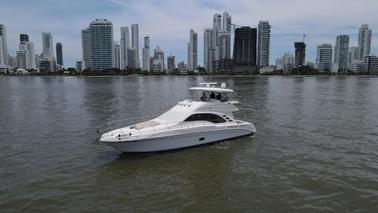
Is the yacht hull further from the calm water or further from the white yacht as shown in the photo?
the calm water

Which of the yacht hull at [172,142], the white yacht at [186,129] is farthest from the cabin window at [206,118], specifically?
the yacht hull at [172,142]

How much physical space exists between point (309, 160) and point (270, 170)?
3072 millimetres

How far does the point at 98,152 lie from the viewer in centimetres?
1908

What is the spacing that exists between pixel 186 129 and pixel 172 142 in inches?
46.8

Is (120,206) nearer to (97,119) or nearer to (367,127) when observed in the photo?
(97,119)

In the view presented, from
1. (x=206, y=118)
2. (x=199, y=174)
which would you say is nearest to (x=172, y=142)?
(x=206, y=118)

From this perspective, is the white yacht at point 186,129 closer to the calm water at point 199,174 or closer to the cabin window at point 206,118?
the cabin window at point 206,118

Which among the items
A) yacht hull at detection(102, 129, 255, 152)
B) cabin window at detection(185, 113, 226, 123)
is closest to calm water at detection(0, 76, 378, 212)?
yacht hull at detection(102, 129, 255, 152)

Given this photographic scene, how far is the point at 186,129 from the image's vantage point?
18.9 meters

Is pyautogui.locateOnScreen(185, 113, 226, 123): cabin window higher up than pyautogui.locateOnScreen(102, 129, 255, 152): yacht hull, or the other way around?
pyautogui.locateOnScreen(185, 113, 226, 123): cabin window

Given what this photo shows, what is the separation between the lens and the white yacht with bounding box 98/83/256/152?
17422 millimetres

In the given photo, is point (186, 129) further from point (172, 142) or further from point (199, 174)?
point (199, 174)

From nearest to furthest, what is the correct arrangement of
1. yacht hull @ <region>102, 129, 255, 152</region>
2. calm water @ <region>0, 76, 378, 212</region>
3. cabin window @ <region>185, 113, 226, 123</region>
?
calm water @ <region>0, 76, 378, 212</region>
yacht hull @ <region>102, 129, 255, 152</region>
cabin window @ <region>185, 113, 226, 123</region>

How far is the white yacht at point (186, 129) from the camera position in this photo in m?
17.4
